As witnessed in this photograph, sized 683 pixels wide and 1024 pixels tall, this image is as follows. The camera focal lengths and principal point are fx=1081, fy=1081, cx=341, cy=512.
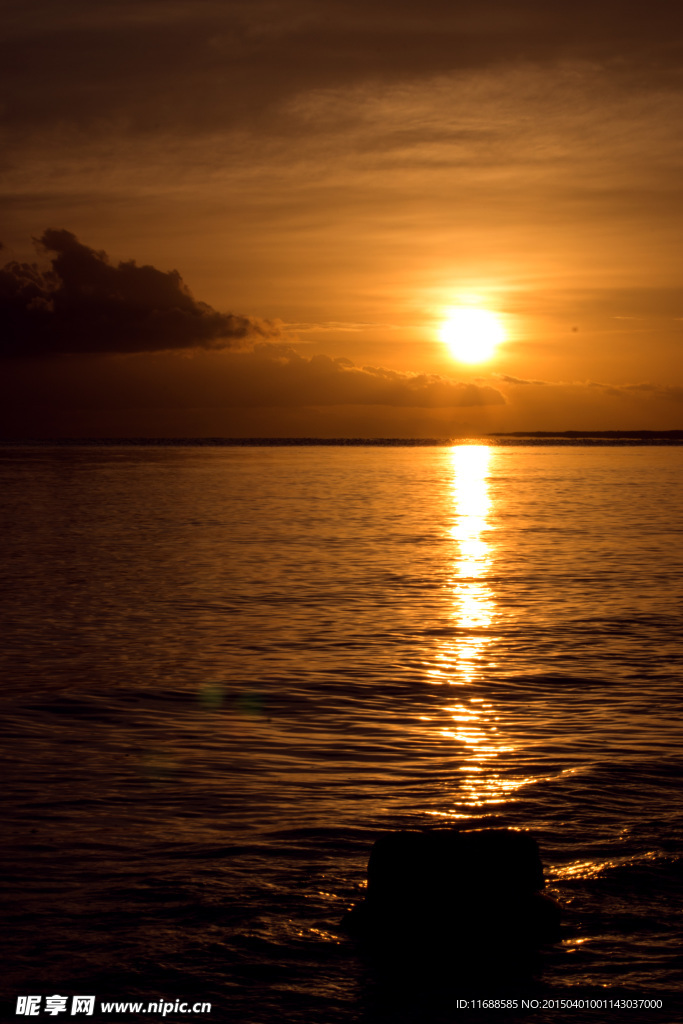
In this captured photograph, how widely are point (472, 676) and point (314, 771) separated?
5038mm

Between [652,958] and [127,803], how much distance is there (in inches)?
188

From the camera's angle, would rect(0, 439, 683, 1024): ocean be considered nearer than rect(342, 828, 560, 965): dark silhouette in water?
Yes

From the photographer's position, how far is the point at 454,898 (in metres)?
6.81

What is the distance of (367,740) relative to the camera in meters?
11.7

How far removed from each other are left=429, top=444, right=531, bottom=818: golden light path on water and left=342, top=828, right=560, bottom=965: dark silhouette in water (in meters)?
2.37

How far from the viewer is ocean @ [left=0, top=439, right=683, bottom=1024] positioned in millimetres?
6531

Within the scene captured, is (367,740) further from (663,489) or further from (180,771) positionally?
(663,489)

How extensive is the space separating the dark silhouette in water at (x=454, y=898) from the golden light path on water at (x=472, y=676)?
2372mm

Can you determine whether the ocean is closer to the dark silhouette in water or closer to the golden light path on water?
the golden light path on water

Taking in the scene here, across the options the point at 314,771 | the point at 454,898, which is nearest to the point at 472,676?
the point at 314,771

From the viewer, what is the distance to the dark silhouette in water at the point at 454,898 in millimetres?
6777

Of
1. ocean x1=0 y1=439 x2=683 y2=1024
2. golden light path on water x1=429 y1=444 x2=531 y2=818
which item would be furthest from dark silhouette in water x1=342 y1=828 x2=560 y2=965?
golden light path on water x1=429 y1=444 x2=531 y2=818

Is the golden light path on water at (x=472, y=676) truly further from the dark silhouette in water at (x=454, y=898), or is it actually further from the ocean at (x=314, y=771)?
the dark silhouette in water at (x=454, y=898)

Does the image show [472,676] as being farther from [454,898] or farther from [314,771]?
[454,898]
